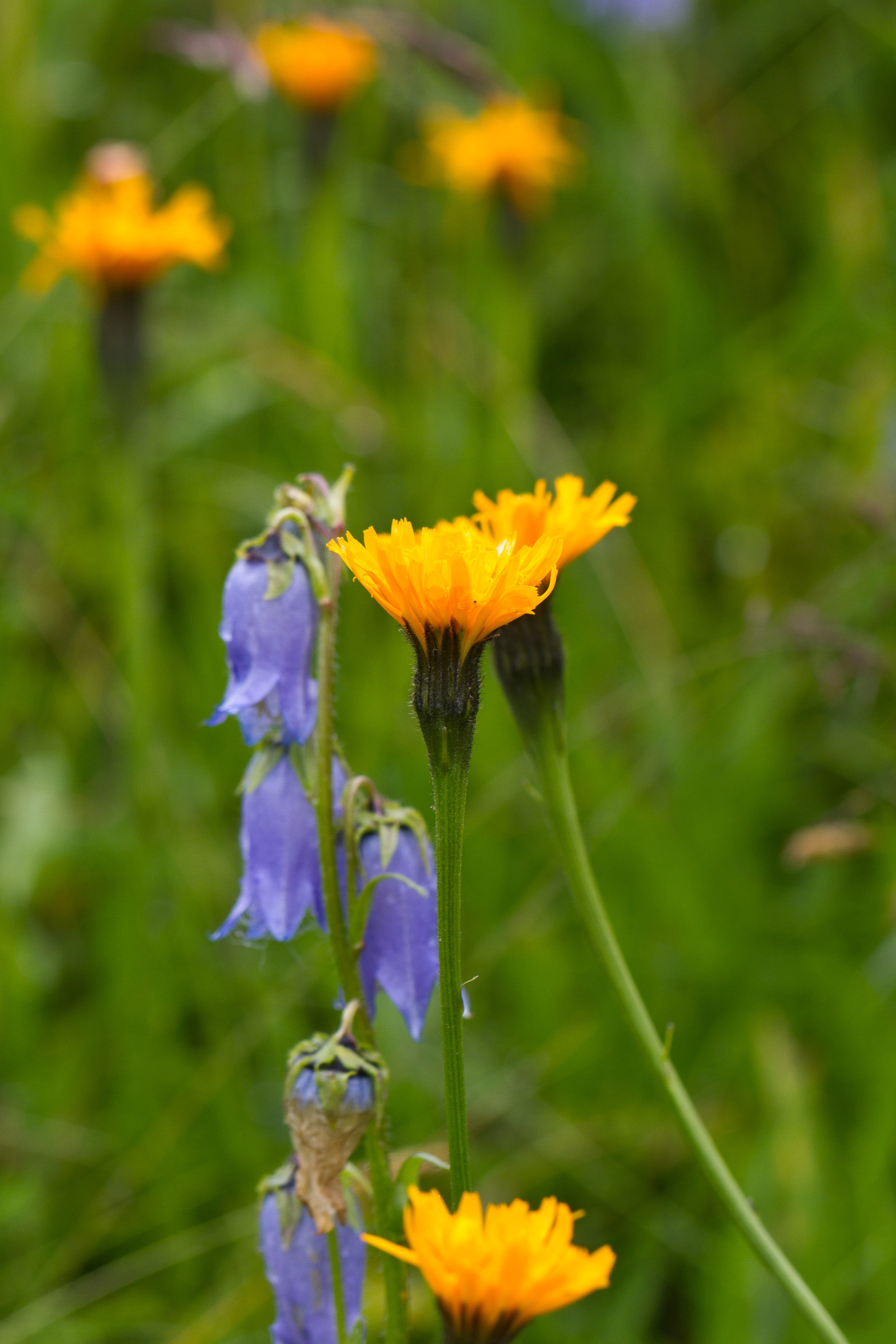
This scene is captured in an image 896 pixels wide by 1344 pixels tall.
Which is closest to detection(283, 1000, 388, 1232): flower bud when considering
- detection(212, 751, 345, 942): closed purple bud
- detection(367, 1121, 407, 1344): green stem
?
detection(367, 1121, 407, 1344): green stem

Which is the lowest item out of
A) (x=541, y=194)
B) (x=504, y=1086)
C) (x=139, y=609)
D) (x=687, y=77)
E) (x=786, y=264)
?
(x=504, y=1086)

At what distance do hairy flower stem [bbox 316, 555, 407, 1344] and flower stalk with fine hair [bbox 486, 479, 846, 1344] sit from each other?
123 millimetres

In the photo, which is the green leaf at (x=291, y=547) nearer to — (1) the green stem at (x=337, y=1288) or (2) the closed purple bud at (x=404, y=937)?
(2) the closed purple bud at (x=404, y=937)

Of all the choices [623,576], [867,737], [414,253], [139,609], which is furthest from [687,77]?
[139,609]

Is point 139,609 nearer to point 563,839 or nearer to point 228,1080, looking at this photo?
point 228,1080

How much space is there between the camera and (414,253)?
3354 mm

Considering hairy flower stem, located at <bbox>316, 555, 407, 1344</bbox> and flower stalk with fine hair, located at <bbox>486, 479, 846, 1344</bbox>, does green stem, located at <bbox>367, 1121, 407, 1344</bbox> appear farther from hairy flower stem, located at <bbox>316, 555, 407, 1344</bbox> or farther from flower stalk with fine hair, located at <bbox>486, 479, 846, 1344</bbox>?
flower stalk with fine hair, located at <bbox>486, 479, 846, 1344</bbox>

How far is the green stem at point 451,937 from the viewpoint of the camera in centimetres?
62

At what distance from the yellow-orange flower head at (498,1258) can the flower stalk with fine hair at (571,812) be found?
0.24 meters

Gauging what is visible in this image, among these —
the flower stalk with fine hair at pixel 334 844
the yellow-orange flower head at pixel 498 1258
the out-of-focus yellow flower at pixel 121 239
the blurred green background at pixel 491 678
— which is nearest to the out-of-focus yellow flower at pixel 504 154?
the blurred green background at pixel 491 678

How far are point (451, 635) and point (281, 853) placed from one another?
269 millimetres

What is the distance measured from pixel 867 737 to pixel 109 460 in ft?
4.71

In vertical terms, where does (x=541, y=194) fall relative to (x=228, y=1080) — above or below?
above

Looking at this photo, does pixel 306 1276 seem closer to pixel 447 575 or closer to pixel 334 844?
pixel 334 844
